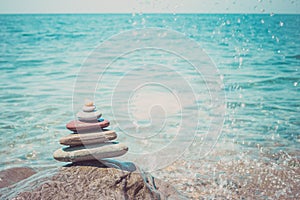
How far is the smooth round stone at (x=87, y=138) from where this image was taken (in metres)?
3.17

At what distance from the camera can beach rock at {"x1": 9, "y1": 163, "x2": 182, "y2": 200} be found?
9.51 ft

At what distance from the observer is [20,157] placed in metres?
5.49

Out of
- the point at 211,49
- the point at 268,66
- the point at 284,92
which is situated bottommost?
the point at 284,92

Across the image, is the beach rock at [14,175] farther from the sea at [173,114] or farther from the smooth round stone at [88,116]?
the smooth round stone at [88,116]

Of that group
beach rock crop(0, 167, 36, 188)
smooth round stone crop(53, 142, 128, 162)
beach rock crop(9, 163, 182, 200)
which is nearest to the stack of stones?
smooth round stone crop(53, 142, 128, 162)

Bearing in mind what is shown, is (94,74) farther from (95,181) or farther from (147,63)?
(95,181)

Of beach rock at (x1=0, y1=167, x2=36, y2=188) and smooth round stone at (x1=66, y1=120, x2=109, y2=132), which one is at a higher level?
smooth round stone at (x1=66, y1=120, x2=109, y2=132)

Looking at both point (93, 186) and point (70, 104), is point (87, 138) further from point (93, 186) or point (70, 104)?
point (70, 104)

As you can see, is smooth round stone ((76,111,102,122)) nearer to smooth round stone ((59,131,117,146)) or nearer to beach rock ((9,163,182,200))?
smooth round stone ((59,131,117,146))

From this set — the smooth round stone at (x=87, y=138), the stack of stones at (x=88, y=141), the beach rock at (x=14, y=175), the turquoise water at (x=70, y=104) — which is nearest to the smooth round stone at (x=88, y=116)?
the stack of stones at (x=88, y=141)

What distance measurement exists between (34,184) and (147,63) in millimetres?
12922

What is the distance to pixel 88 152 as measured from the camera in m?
3.16

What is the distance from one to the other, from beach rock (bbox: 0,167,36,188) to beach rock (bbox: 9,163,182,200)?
1475 mm

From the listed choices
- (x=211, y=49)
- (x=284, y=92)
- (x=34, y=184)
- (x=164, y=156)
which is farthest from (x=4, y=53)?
(x=34, y=184)
